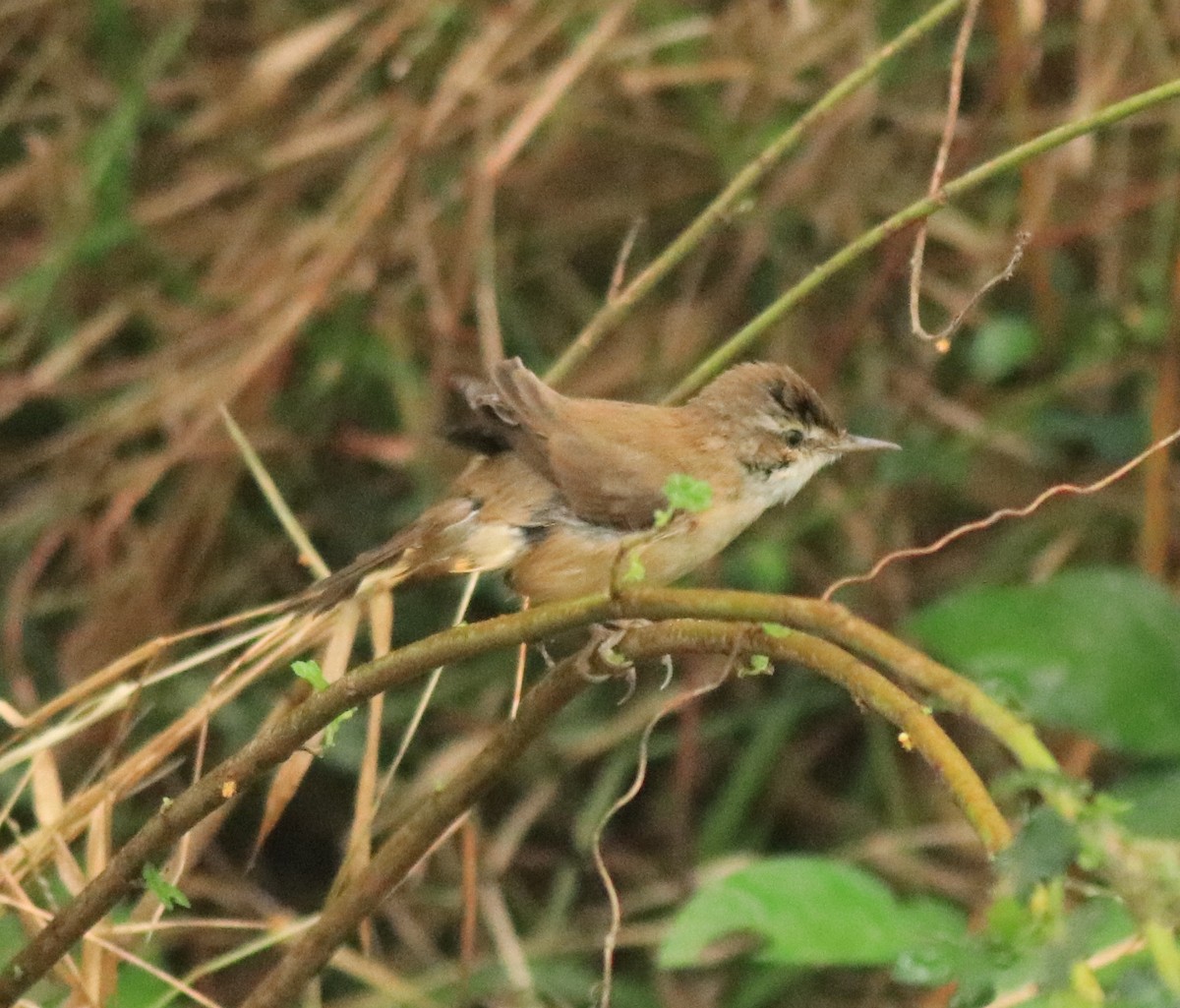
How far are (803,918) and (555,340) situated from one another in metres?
1.90

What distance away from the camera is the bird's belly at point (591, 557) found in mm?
2143

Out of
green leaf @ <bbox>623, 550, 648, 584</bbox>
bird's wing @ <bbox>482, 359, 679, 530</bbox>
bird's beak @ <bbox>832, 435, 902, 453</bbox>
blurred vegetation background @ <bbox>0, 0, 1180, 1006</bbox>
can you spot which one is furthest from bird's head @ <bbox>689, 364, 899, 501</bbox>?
green leaf @ <bbox>623, 550, 648, 584</bbox>

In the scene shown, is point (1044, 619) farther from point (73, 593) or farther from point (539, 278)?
point (73, 593)

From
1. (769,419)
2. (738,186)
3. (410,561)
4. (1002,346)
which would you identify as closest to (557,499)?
(410,561)

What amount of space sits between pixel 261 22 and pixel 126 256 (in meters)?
0.71

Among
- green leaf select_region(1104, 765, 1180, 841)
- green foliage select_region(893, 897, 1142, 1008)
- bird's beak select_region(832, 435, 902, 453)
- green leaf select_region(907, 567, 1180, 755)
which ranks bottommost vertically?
green leaf select_region(1104, 765, 1180, 841)

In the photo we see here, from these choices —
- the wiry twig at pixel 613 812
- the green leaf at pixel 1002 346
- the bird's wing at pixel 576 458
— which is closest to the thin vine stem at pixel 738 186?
the bird's wing at pixel 576 458

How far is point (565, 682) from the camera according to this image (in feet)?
5.05

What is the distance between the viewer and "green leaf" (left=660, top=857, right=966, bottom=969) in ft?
6.69

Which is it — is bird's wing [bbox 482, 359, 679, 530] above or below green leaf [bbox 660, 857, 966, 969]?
above

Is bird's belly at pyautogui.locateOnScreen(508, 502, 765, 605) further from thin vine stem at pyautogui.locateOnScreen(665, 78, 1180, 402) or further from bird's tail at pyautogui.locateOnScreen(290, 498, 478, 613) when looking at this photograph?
thin vine stem at pyautogui.locateOnScreen(665, 78, 1180, 402)

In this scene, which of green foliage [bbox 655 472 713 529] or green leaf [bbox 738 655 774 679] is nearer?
green foliage [bbox 655 472 713 529]

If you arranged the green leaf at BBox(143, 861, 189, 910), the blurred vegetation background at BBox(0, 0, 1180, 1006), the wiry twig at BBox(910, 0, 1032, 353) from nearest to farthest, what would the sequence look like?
the green leaf at BBox(143, 861, 189, 910)
the wiry twig at BBox(910, 0, 1032, 353)
the blurred vegetation background at BBox(0, 0, 1180, 1006)

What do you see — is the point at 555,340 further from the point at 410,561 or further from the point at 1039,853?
the point at 1039,853
